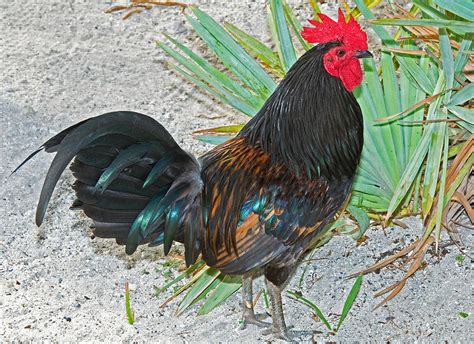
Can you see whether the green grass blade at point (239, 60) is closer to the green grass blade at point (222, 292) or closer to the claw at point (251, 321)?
the green grass blade at point (222, 292)

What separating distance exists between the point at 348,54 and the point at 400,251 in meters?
1.25

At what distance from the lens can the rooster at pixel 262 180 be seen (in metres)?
3.49

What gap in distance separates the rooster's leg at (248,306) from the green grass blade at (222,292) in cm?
11

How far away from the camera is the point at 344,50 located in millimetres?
3461

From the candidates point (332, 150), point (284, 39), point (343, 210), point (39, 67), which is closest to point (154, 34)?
point (39, 67)

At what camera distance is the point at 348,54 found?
136 inches

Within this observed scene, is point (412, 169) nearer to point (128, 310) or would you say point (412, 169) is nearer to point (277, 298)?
point (277, 298)

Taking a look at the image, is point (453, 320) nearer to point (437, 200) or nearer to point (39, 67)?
point (437, 200)

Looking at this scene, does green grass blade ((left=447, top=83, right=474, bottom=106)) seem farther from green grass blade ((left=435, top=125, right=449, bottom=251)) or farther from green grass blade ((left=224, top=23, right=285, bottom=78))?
green grass blade ((left=224, top=23, right=285, bottom=78))

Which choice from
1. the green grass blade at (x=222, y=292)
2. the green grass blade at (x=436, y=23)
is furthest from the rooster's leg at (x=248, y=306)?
the green grass blade at (x=436, y=23)

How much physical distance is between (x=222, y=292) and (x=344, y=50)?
1.40m

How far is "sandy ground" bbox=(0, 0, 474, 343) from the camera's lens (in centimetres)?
401

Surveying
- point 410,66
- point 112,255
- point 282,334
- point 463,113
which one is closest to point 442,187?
point 463,113

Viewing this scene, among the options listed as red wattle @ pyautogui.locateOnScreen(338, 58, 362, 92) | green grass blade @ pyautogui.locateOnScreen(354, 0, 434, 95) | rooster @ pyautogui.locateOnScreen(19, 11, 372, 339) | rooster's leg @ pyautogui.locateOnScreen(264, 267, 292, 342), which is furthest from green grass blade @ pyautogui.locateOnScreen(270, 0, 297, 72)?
rooster's leg @ pyautogui.locateOnScreen(264, 267, 292, 342)
